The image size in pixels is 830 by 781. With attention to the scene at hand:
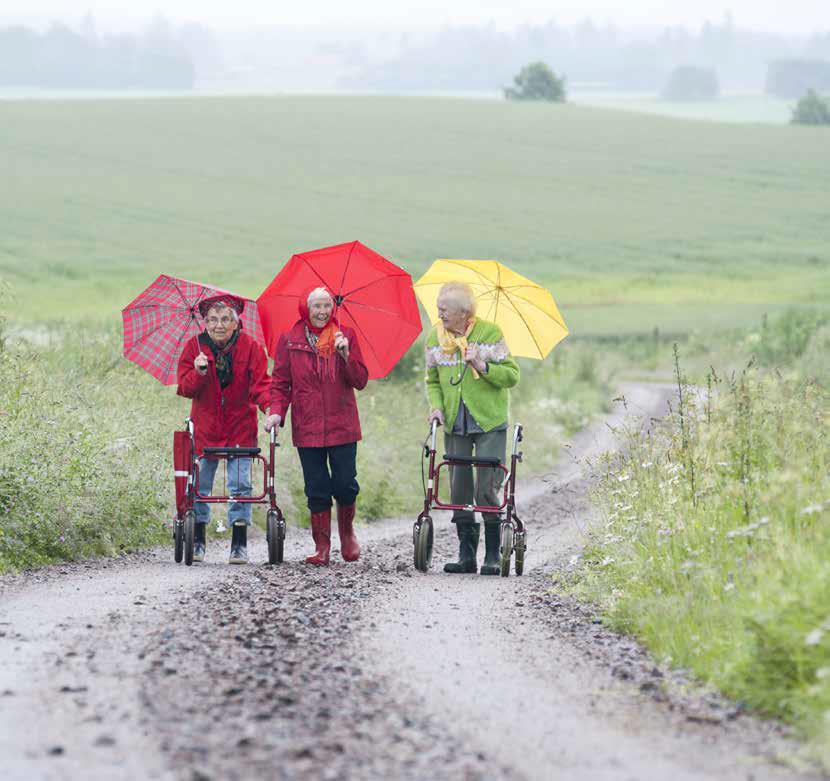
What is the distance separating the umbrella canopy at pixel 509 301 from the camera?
36.2ft

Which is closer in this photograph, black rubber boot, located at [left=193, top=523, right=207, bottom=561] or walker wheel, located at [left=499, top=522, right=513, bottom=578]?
walker wheel, located at [left=499, top=522, right=513, bottom=578]

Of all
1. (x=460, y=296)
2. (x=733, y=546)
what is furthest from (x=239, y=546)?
(x=733, y=546)

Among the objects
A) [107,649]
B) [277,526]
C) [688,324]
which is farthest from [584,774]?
[688,324]

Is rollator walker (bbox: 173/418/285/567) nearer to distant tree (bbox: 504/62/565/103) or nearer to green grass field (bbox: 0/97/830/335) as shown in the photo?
green grass field (bbox: 0/97/830/335)

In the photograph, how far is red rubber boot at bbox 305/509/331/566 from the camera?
1063cm

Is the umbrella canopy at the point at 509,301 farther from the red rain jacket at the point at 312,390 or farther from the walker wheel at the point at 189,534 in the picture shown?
the walker wheel at the point at 189,534

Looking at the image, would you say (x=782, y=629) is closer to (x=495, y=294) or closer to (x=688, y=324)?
(x=495, y=294)

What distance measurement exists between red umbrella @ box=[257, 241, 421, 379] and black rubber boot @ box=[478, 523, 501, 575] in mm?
1496

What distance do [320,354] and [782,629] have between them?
5086mm

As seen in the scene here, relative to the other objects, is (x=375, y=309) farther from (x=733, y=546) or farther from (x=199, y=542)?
(x=733, y=546)

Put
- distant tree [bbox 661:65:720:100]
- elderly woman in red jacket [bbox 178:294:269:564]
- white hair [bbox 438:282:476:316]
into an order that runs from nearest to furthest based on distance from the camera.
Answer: white hair [bbox 438:282:476:316], elderly woman in red jacket [bbox 178:294:269:564], distant tree [bbox 661:65:720:100]

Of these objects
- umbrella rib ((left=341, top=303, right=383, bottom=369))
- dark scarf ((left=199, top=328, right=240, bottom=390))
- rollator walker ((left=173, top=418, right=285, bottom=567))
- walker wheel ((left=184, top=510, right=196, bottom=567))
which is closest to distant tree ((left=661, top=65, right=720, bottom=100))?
umbrella rib ((left=341, top=303, right=383, bottom=369))

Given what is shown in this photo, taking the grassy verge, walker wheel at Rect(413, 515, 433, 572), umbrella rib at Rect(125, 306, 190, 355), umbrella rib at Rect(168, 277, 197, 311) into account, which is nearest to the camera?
the grassy verge

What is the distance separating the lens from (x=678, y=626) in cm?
724
